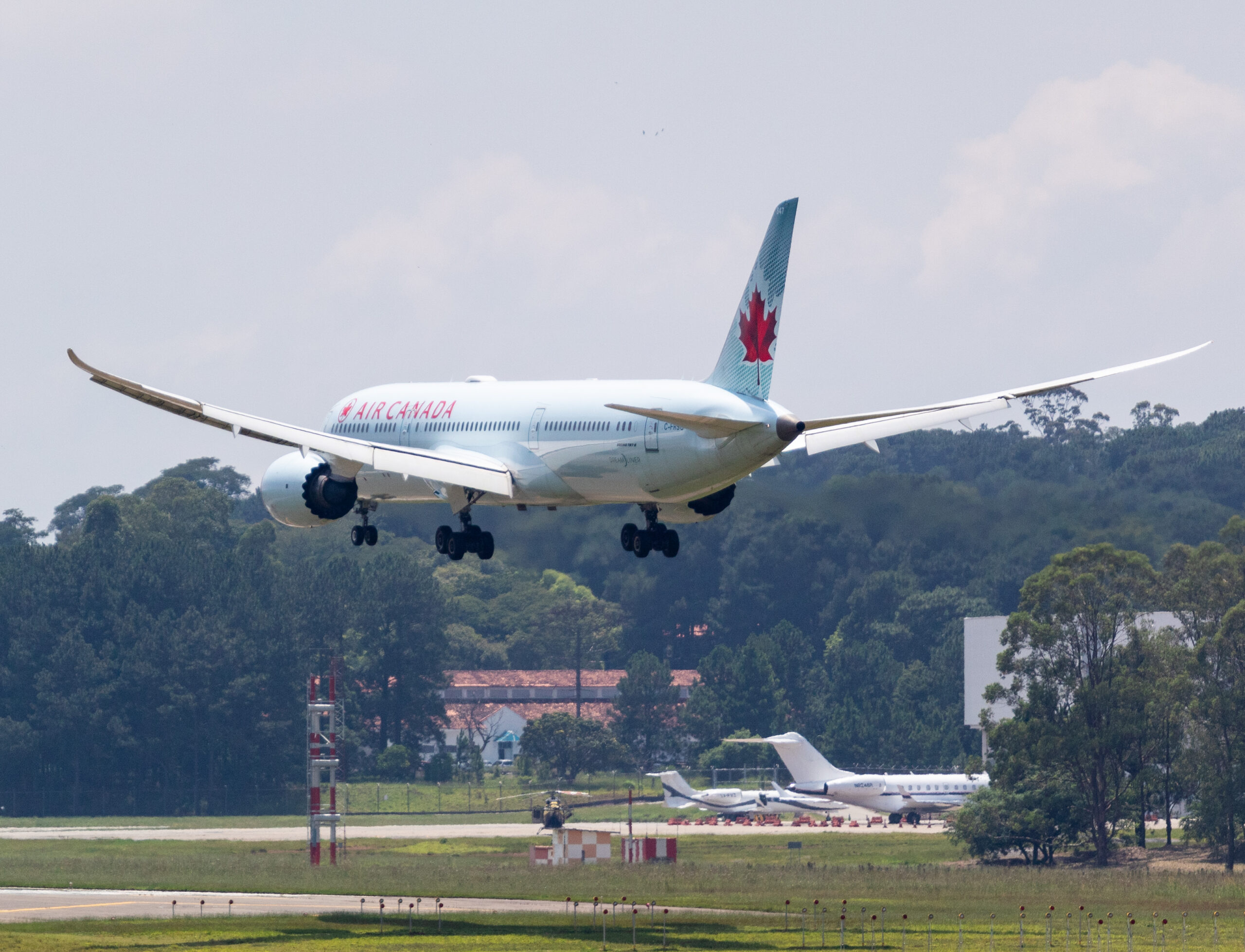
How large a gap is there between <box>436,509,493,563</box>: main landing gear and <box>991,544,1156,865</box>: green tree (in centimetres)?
6736

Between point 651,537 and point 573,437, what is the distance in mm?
5011

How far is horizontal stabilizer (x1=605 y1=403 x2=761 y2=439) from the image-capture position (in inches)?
2311

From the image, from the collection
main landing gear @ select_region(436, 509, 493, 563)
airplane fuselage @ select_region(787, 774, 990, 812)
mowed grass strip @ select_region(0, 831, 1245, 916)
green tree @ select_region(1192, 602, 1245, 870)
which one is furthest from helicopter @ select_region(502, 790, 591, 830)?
main landing gear @ select_region(436, 509, 493, 563)

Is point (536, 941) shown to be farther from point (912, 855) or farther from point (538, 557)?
point (538, 557)

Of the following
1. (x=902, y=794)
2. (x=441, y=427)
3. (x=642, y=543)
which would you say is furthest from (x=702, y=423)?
(x=902, y=794)

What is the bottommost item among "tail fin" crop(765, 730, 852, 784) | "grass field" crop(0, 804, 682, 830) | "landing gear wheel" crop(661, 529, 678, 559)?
"grass field" crop(0, 804, 682, 830)

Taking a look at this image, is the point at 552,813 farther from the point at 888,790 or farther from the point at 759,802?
the point at 888,790

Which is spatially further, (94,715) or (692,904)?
(94,715)

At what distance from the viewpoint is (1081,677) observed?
129m

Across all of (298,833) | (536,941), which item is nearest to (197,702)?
(298,833)

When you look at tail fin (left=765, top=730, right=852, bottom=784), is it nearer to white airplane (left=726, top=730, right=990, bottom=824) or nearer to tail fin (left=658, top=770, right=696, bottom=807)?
white airplane (left=726, top=730, right=990, bottom=824)

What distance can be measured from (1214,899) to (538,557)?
74950 millimetres

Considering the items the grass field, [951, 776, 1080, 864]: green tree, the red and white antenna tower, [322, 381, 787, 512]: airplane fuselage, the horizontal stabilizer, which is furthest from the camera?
the grass field

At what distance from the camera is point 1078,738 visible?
12712 centimetres
